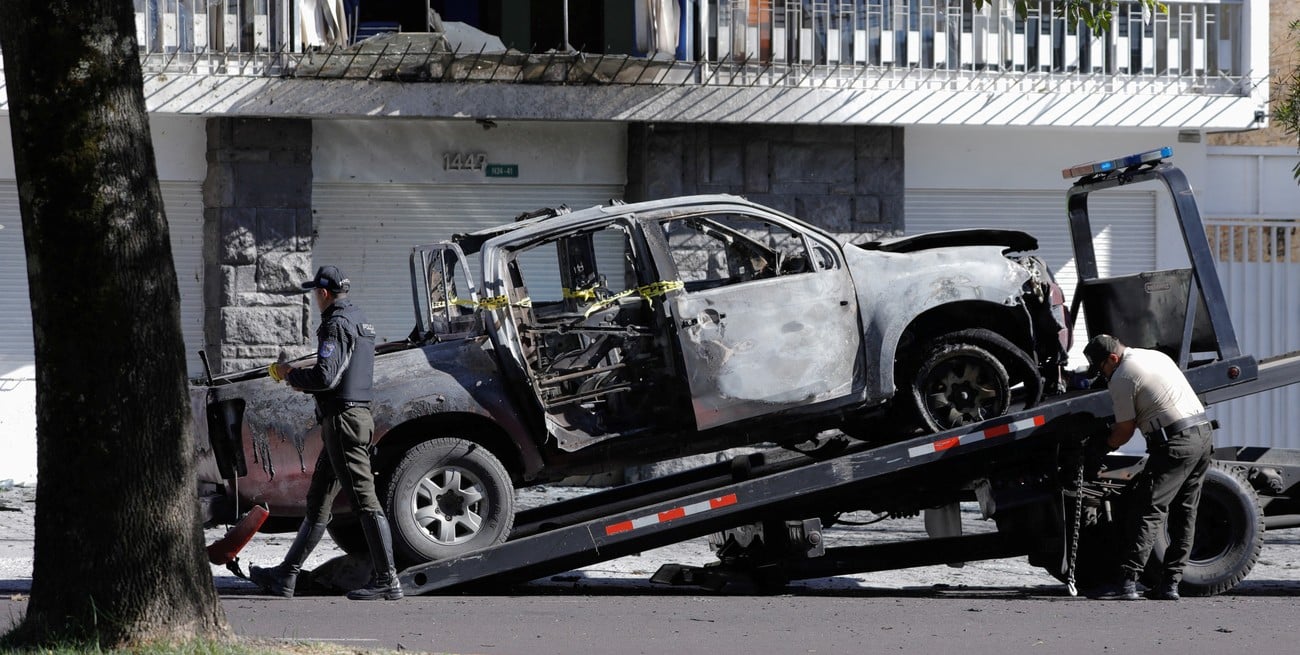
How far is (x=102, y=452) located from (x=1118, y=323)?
21.4 feet

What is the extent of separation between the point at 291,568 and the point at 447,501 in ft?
2.98

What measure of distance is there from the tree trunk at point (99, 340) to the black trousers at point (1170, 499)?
5060 mm

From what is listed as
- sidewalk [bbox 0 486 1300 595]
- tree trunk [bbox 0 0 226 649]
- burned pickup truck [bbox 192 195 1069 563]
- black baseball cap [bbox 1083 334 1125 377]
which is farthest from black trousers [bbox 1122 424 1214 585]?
tree trunk [bbox 0 0 226 649]

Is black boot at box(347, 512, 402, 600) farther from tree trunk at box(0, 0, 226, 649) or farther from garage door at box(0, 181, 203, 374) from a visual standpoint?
garage door at box(0, 181, 203, 374)

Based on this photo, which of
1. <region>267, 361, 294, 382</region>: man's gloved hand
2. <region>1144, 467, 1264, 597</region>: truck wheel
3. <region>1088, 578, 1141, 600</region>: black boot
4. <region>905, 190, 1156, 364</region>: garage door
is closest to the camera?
<region>267, 361, 294, 382</region>: man's gloved hand

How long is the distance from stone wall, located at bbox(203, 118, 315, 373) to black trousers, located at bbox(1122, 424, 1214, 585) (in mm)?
8064

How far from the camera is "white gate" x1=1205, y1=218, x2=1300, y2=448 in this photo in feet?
53.3

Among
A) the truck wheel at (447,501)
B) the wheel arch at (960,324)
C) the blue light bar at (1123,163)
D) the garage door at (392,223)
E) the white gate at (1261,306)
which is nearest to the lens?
the truck wheel at (447,501)

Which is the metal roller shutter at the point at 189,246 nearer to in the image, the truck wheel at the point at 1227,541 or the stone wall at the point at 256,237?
the stone wall at the point at 256,237

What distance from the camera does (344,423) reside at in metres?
Answer: 8.18

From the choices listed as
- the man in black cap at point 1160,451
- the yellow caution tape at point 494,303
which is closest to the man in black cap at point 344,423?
the yellow caution tape at point 494,303

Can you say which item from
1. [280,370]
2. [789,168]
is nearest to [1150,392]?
[280,370]

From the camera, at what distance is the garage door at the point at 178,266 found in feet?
47.3

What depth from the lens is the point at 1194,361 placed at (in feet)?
31.2
